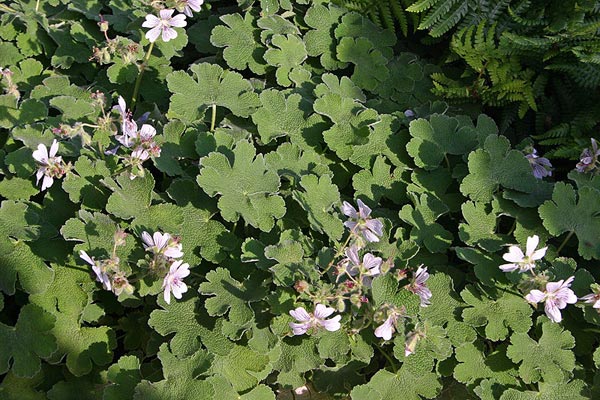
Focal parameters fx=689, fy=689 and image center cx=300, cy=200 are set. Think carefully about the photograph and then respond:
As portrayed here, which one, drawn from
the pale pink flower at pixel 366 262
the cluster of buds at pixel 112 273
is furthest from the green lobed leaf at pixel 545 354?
the cluster of buds at pixel 112 273

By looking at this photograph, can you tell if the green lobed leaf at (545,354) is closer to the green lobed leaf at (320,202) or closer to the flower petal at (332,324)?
the flower petal at (332,324)

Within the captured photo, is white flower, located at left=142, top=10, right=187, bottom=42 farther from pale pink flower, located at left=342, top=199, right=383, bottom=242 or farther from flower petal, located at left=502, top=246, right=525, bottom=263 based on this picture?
flower petal, located at left=502, top=246, right=525, bottom=263

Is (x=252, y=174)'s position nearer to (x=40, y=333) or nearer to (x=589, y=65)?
(x=40, y=333)

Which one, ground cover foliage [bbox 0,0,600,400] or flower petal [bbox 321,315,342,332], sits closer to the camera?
flower petal [bbox 321,315,342,332]

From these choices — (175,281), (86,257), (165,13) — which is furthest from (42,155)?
(165,13)

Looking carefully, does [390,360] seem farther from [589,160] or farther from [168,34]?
[168,34]

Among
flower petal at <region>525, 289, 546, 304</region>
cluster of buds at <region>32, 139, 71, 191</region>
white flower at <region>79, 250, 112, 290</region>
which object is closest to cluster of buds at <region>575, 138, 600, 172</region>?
flower petal at <region>525, 289, 546, 304</region>
